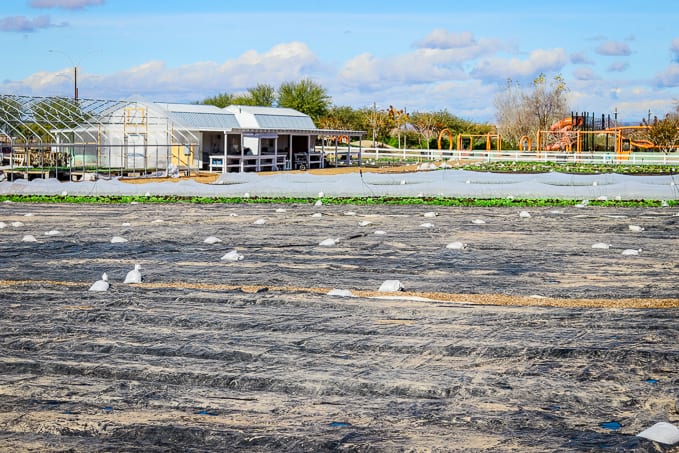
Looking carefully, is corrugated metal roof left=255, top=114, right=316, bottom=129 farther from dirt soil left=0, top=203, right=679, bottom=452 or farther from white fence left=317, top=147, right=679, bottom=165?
dirt soil left=0, top=203, right=679, bottom=452

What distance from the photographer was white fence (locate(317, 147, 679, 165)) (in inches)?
1907

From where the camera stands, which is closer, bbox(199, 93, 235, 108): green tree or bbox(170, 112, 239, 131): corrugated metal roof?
bbox(170, 112, 239, 131): corrugated metal roof

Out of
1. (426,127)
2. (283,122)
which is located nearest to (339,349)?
(283,122)

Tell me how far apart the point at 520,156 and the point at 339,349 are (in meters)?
48.4

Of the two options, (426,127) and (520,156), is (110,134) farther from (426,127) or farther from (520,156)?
(426,127)

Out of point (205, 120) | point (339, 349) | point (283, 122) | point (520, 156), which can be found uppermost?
point (283, 122)

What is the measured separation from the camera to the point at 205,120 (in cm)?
4162

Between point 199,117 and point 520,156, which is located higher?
point 199,117

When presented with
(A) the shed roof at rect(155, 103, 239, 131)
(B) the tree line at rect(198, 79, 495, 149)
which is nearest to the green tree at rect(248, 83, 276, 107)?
(B) the tree line at rect(198, 79, 495, 149)

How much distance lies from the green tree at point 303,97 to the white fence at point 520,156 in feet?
41.4

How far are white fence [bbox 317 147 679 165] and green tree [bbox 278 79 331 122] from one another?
12629 mm

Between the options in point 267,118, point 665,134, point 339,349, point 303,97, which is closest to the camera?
point 339,349

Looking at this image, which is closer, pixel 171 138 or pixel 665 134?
pixel 171 138

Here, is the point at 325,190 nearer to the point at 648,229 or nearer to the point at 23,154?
the point at 648,229
